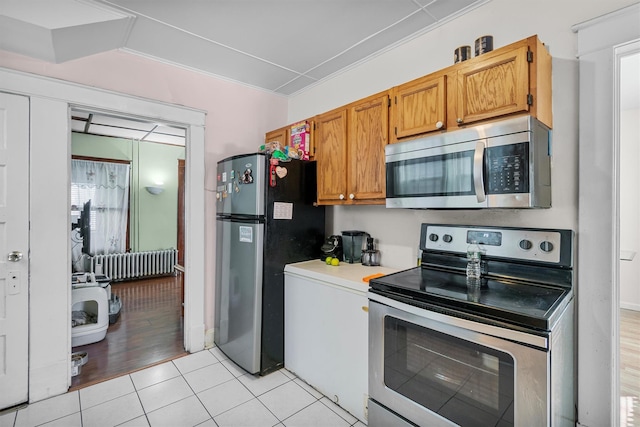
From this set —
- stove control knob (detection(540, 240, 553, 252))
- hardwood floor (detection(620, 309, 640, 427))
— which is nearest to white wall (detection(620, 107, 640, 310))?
hardwood floor (detection(620, 309, 640, 427))

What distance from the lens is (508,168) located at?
1406mm

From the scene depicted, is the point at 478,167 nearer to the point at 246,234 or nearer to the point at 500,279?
the point at 500,279

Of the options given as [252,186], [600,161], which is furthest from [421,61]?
[252,186]

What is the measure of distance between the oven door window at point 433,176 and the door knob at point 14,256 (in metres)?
2.47

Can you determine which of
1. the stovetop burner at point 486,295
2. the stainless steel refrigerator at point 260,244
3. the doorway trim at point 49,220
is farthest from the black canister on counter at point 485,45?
the doorway trim at point 49,220

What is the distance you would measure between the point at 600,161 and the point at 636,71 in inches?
89.8

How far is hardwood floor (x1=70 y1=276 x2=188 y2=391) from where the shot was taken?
2.47 metres

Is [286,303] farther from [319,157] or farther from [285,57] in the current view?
[285,57]

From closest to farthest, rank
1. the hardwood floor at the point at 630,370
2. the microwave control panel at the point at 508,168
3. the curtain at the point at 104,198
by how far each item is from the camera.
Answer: the microwave control panel at the point at 508,168 < the hardwood floor at the point at 630,370 < the curtain at the point at 104,198

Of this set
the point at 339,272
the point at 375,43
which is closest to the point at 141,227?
the point at 339,272

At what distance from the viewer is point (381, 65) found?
247 centimetres

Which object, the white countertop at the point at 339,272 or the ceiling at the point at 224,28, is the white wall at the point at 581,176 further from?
the white countertop at the point at 339,272

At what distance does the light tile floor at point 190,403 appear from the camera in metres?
1.87

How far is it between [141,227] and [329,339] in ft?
15.7
